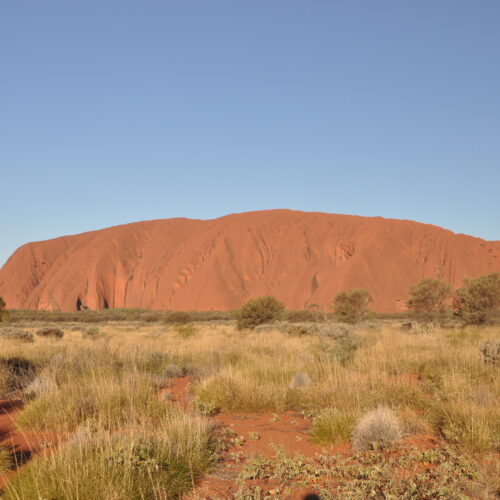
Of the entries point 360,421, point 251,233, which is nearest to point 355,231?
point 251,233

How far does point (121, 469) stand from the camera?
3352mm

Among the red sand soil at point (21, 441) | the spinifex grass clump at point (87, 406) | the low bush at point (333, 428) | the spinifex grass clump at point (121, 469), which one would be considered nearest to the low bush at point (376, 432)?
Result: the low bush at point (333, 428)

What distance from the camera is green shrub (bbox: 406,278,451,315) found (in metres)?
27.6

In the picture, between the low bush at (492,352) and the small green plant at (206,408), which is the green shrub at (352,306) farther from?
the small green plant at (206,408)

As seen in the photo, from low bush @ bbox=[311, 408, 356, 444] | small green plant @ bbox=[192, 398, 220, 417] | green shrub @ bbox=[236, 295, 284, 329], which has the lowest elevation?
green shrub @ bbox=[236, 295, 284, 329]

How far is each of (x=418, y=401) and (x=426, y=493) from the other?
270 cm

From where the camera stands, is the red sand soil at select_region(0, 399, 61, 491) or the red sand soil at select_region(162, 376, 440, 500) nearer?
the red sand soil at select_region(162, 376, 440, 500)

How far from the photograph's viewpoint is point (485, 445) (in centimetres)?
398

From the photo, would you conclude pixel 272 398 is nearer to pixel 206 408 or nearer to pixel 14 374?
pixel 206 408

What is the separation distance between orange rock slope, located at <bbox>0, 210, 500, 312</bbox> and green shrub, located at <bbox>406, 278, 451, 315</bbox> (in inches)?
949

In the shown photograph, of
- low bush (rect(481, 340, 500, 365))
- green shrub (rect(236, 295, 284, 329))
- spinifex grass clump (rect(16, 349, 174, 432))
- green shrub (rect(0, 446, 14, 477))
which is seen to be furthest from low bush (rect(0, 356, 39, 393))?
green shrub (rect(236, 295, 284, 329))

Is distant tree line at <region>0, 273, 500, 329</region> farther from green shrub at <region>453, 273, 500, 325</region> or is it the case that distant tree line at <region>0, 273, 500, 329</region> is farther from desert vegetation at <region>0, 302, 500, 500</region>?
desert vegetation at <region>0, 302, 500, 500</region>

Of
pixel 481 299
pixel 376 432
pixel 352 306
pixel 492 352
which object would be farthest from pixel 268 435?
pixel 352 306

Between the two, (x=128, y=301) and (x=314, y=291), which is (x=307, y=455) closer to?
(x=314, y=291)
